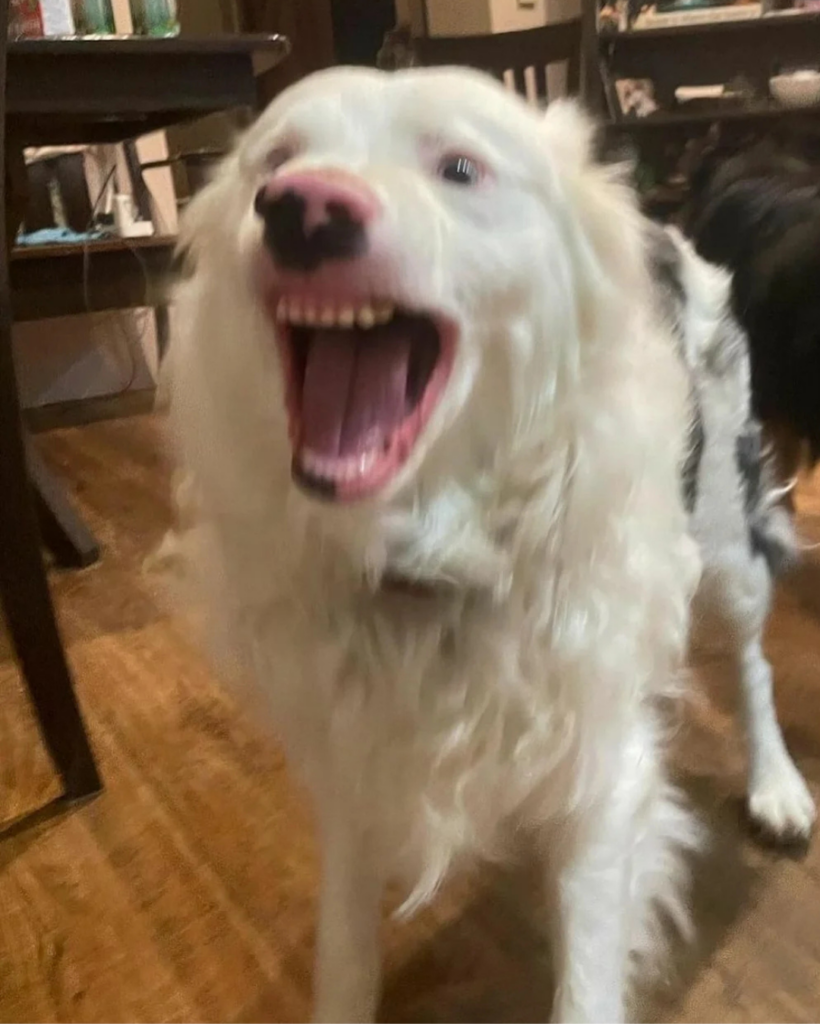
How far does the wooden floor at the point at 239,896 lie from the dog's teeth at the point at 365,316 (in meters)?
0.63

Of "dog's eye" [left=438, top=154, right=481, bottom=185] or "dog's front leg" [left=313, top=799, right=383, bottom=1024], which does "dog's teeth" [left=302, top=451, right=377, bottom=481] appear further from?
"dog's front leg" [left=313, top=799, right=383, bottom=1024]

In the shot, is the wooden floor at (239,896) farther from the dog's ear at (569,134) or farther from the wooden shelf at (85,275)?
the wooden shelf at (85,275)

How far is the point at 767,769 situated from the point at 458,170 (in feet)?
2.61

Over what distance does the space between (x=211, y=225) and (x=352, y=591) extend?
0.94 ft

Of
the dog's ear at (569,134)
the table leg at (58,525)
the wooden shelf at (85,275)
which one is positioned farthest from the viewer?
the wooden shelf at (85,275)

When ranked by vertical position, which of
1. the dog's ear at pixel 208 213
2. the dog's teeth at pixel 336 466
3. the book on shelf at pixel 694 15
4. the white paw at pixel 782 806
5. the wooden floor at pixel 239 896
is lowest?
the wooden floor at pixel 239 896

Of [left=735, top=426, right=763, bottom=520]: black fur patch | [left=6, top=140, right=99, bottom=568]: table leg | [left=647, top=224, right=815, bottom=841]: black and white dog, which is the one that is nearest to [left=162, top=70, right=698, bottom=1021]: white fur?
[left=647, top=224, right=815, bottom=841]: black and white dog

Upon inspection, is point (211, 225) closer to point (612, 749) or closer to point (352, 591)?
point (352, 591)

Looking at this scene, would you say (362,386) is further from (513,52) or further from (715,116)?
(715,116)

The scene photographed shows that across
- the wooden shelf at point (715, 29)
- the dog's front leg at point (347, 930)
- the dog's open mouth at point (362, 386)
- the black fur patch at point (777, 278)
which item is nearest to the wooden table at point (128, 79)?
the black fur patch at point (777, 278)

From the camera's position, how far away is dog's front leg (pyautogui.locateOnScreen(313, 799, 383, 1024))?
0.86 meters

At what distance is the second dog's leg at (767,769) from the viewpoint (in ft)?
3.63

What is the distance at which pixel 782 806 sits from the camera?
112 centimetres

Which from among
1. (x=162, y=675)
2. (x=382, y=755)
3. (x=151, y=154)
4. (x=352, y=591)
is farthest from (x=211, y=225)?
(x=151, y=154)
